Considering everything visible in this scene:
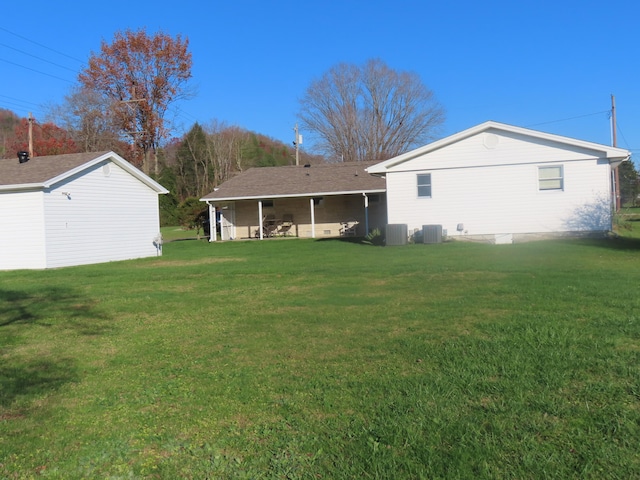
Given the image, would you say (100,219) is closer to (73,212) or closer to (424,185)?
(73,212)

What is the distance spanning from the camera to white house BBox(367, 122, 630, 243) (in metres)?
18.9

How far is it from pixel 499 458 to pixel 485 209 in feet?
58.7

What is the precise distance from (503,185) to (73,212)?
15904mm

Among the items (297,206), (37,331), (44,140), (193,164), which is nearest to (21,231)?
(37,331)

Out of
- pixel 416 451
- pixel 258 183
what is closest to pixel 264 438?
pixel 416 451

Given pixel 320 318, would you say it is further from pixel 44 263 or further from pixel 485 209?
pixel 485 209

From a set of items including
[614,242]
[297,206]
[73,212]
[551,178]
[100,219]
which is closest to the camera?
Answer: [614,242]

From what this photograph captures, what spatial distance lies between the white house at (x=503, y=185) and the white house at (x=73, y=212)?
9.86m

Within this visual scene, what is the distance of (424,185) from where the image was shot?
20312 millimetres

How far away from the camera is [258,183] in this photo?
29.1 m

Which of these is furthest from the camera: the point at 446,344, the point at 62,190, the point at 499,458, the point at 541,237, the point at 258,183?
the point at 258,183

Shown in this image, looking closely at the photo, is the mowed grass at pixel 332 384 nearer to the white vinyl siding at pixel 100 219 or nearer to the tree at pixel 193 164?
the white vinyl siding at pixel 100 219

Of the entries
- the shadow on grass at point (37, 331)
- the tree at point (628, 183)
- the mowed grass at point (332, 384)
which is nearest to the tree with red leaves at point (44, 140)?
the shadow on grass at point (37, 331)

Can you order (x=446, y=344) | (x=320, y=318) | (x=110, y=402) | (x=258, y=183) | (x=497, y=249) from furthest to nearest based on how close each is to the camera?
(x=258, y=183) → (x=497, y=249) → (x=320, y=318) → (x=446, y=344) → (x=110, y=402)
